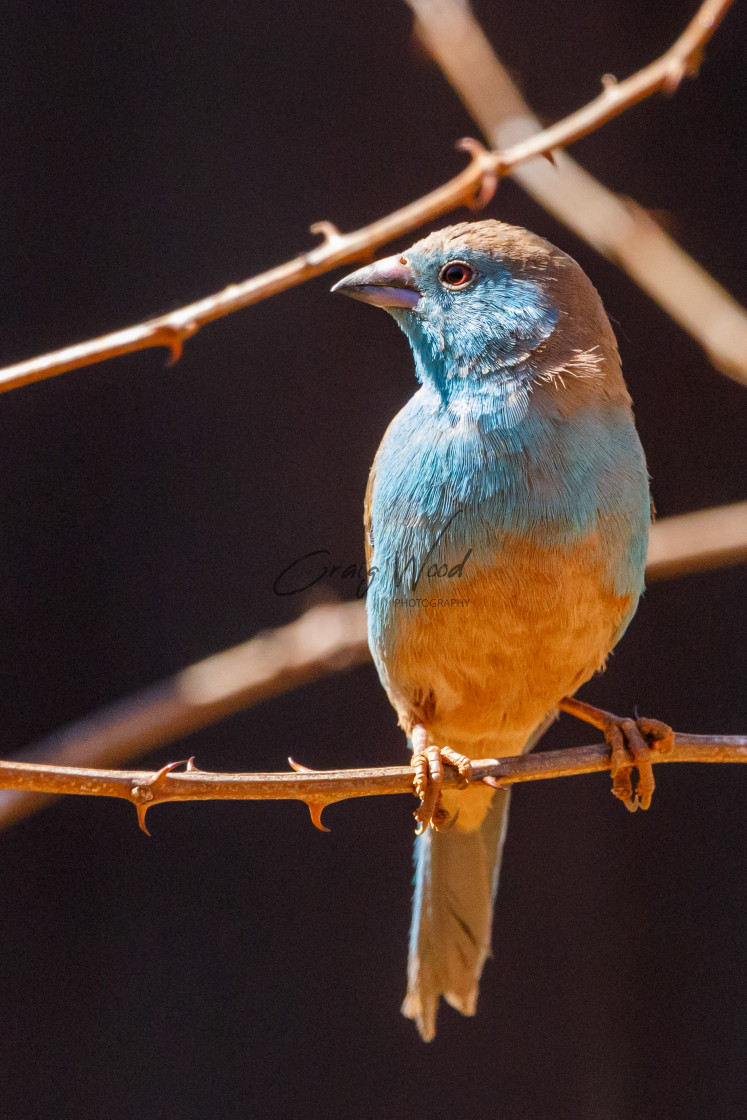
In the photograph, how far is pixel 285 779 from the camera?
1.59 m

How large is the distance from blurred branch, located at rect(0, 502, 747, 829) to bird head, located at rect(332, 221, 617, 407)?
0.74 m

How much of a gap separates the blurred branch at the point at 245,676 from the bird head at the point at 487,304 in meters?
0.74

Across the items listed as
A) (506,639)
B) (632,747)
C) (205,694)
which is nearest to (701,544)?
(632,747)

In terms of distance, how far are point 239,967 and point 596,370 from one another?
2334 millimetres

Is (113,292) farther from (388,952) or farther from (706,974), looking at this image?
(706,974)

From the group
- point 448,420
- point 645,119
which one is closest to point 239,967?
point 448,420

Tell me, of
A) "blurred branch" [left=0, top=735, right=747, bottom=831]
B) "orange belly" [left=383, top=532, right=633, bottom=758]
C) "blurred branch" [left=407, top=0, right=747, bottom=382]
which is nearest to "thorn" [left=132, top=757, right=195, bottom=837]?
"blurred branch" [left=0, top=735, right=747, bottom=831]

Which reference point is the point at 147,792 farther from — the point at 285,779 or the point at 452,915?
the point at 452,915

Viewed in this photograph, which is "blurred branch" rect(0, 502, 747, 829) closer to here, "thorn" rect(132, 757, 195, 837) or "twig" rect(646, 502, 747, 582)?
"twig" rect(646, 502, 747, 582)

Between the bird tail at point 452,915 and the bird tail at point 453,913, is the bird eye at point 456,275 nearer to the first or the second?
the bird tail at point 453,913

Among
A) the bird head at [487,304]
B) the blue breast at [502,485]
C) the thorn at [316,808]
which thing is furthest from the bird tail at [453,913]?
the thorn at [316,808]

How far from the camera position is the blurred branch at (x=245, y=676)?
2.49 m

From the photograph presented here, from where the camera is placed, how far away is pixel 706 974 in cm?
381

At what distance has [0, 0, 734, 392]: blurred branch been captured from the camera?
4.84 feet
